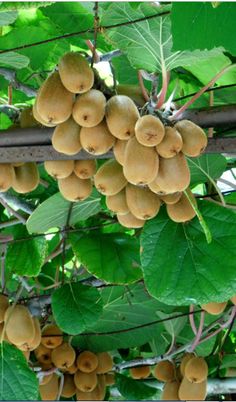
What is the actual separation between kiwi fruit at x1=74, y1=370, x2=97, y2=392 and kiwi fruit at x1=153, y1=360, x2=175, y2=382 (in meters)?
0.18

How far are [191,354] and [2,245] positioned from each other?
590 millimetres

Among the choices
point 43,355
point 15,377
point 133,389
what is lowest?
point 133,389

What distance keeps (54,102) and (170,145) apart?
7.5 inches

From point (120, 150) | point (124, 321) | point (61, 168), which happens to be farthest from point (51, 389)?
point (120, 150)

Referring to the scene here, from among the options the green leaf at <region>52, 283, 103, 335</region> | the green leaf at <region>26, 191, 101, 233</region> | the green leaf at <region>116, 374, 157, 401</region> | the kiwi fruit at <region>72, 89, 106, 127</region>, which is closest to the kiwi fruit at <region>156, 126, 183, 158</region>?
the kiwi fruit at <region>72, 89, 106, 127</region>

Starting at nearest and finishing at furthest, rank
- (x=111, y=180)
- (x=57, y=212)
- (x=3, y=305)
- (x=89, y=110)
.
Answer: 1. (x=89, y=110)
2. (x=111, y=180)
3. (x=57, y=212)
4. (x=3, y=305)

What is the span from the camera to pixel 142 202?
45.1 inches

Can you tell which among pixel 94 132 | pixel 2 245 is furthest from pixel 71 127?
pixel 2 245

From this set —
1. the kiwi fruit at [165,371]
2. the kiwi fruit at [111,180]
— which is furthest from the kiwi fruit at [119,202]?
the kiwi fruit at [165,371]

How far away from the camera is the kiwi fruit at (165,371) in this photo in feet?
6.32

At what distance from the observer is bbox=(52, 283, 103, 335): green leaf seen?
5.08 ft

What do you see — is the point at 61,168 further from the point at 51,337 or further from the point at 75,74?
the point at 51,337

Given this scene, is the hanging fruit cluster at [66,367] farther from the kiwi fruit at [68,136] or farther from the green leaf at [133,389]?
the kiwi fruit at [68,136]

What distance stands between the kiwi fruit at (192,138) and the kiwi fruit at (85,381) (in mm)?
1055
